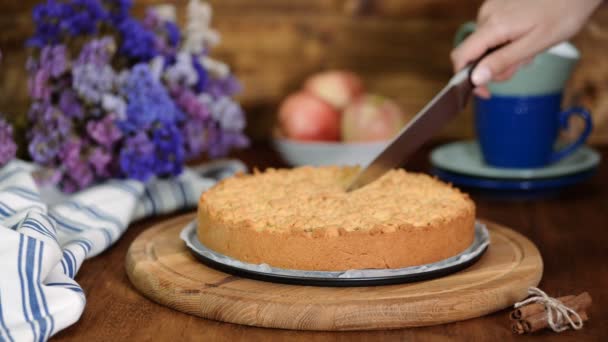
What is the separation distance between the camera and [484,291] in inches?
37.9

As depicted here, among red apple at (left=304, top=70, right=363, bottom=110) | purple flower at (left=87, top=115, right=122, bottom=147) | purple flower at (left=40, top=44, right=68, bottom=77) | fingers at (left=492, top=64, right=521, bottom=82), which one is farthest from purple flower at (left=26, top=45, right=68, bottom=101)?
fingers at (left=492, top=64, right=521, bottom=82)

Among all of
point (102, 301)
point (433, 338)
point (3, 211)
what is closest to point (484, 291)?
point (433, 338)

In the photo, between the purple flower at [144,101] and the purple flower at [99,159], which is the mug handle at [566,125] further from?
the purple flower at [99,159]

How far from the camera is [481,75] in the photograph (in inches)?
45.8

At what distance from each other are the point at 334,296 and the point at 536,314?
233mm

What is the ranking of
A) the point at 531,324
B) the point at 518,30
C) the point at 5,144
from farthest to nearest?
the point at 5,144
the point at 518,30
the point at 531,324

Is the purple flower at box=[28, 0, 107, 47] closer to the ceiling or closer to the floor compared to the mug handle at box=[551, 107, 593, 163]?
closer to the ceiling

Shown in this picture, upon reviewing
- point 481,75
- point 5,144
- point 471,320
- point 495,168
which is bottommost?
point 495,168

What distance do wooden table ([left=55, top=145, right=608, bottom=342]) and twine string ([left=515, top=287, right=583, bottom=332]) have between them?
11mm

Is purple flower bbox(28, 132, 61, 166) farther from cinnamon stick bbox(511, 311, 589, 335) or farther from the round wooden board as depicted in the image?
cinnamon stick bbox(511, 311, 589, 335)

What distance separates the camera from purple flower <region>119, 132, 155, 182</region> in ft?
4.65

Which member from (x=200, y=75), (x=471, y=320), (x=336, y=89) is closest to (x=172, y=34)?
(x=200, y=75)

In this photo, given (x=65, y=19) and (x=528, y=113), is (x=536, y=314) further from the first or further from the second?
(x=65, y=19)

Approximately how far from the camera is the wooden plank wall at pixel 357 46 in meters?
2.05
